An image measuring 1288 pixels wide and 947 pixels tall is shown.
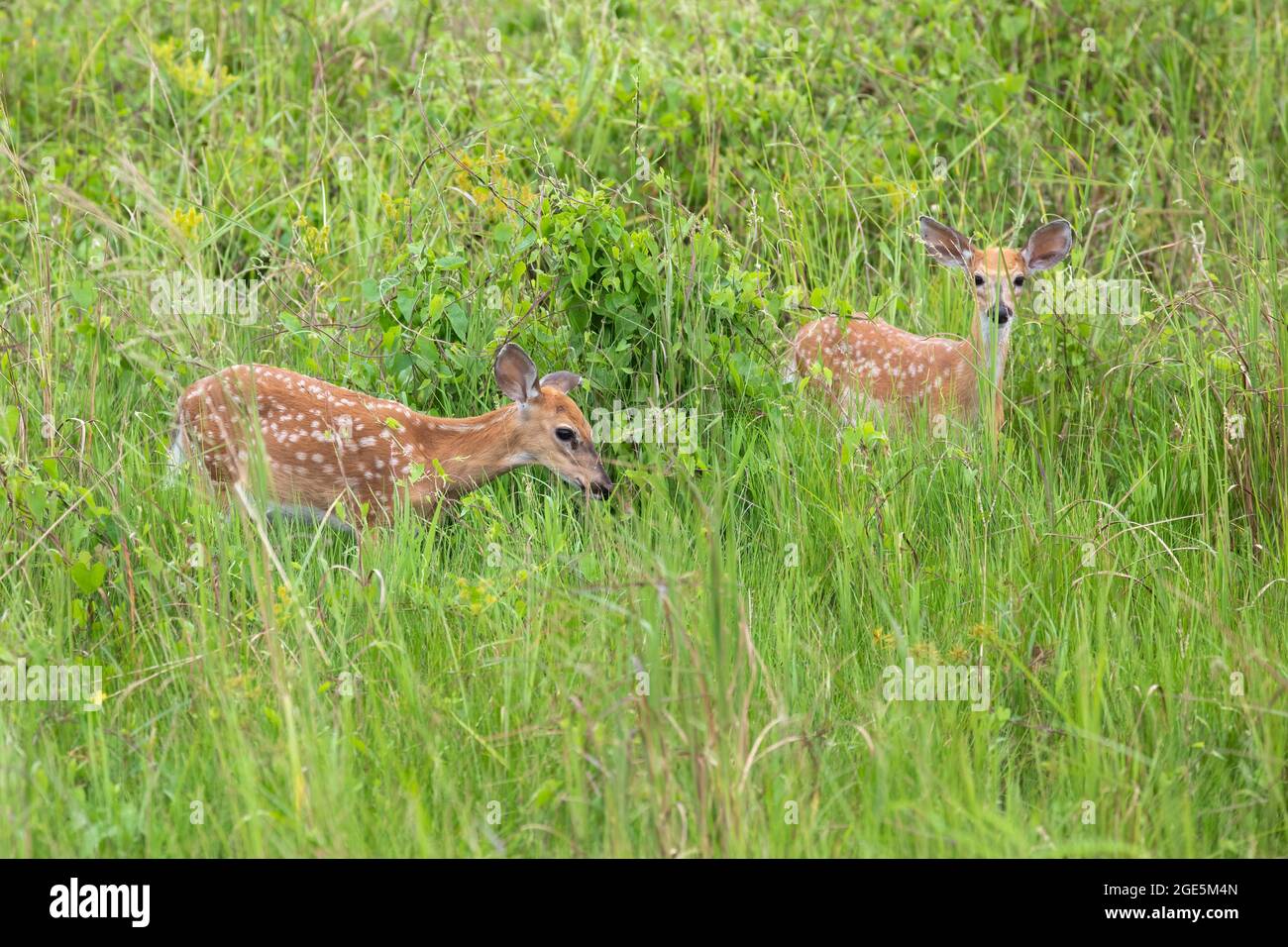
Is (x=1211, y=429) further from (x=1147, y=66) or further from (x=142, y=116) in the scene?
(x=142, y=116)

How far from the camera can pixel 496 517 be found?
18.6ft

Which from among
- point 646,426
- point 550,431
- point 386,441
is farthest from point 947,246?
point 386,441

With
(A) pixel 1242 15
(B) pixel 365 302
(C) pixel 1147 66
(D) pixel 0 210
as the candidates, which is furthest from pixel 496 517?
(A) pixel 1242 15

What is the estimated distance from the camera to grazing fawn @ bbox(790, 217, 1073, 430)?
678cm

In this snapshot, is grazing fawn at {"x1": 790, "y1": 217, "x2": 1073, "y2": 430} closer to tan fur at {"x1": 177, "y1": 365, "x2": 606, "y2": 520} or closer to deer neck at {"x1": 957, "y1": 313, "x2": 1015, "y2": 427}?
deer neck at {"x1": 957, "y1": 313, "x2": 1015, "y2": 427}

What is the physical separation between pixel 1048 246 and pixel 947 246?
48 cm

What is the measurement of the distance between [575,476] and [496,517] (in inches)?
28.1

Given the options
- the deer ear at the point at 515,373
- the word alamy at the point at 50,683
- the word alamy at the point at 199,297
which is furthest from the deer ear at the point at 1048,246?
the word alamy at the point at 50,683

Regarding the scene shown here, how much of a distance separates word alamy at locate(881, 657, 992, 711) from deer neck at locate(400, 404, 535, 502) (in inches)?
87.3

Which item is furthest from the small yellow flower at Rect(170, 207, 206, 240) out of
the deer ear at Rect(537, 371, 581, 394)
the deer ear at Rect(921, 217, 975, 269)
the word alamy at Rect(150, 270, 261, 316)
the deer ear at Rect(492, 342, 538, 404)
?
the deer ear at Rect(921, 217, 975, 269)

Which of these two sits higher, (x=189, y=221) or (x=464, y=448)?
(x=189, y=221)
